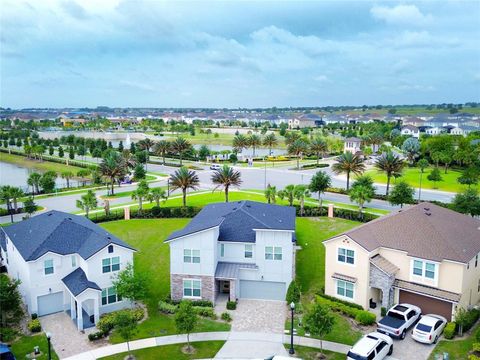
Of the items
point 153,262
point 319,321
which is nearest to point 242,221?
point 153,262

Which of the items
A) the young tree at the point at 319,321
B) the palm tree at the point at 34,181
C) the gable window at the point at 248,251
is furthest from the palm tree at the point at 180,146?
the young tree at the point at 319,321

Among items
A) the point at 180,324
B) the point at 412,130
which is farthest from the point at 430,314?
the point at 412,130

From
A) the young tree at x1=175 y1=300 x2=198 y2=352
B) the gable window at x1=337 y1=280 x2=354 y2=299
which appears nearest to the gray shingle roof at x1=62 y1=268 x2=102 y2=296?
the young tree at x1=175 y1=300 x2=198 y2=352

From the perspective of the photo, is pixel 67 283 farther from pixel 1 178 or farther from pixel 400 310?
pixel 1 178

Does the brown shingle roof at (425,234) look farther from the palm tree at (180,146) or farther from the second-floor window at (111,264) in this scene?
the palm tree at (180,146)

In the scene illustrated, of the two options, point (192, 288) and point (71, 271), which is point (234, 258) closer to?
point (192, 288)

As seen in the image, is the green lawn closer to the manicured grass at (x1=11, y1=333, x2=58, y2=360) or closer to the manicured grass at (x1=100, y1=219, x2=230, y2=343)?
the manicured grass at (x1=100, y1=219, x2=230, y2=343)
